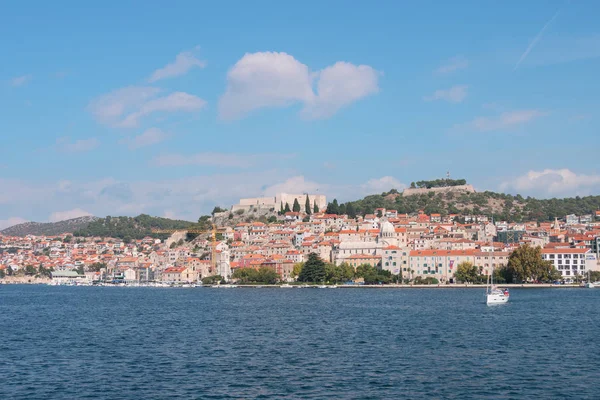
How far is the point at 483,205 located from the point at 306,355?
116274 millimetres

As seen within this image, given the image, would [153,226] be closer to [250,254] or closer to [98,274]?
[98,274]

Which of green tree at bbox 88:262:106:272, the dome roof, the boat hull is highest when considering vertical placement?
the dome roof

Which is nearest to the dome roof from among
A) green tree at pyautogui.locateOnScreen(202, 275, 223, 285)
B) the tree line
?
the tree line

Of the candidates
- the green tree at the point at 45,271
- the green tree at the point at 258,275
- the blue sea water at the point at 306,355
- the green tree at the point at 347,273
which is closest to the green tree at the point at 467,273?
the green tree at the point at 347,273

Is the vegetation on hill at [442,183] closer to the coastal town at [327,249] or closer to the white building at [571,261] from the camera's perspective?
the coastal town at [327,249]

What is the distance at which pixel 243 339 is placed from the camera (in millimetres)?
31141

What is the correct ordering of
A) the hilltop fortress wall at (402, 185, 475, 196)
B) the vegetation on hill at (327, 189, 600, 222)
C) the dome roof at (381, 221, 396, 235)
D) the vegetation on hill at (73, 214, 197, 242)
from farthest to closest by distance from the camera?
1. the vegetation on hill at (73, 214, 197, 242)
2. the hilltop fortress wall at (402, 185, 475, 196)
3. the vegetation on hill at (327, 189, 600, 222)
4. the dome roof at (381, 221, 396, 235)

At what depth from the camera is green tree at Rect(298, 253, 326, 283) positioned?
277ft

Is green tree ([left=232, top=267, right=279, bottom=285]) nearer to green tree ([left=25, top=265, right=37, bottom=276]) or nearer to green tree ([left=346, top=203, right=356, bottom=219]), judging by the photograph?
green tree ([left=346, top=203, right=356, bottom=219])

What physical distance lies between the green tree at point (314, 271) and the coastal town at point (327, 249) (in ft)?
11.6

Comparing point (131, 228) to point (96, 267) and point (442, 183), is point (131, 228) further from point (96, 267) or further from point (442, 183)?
point (442, 183)

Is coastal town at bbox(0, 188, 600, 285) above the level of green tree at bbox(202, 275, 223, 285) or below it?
above

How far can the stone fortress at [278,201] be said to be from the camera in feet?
444

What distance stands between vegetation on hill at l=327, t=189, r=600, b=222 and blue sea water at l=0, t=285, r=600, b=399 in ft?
286
